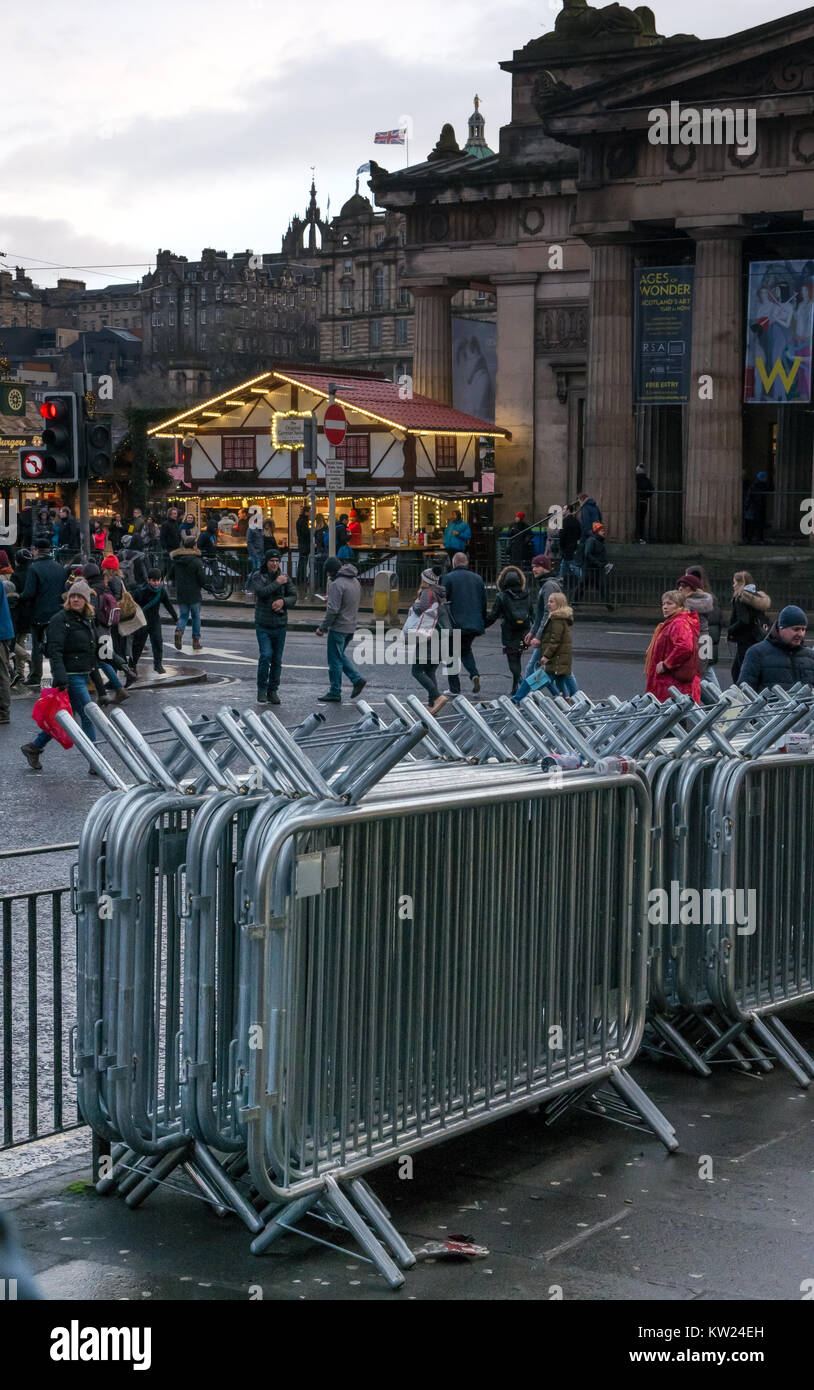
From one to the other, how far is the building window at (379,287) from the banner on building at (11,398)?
82.5m

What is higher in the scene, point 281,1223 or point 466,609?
point 466,609

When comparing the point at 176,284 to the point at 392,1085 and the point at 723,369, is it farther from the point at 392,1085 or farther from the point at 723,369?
the point at 392,1085

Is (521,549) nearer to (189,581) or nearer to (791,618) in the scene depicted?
(189,581)

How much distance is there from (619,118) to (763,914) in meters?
36.0

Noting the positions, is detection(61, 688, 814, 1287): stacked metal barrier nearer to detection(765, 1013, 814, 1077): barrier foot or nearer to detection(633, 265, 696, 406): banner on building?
detection(765, 1013, 814, 1077): barrier foot

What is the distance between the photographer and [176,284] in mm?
188000

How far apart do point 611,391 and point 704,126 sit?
6142 millimetres

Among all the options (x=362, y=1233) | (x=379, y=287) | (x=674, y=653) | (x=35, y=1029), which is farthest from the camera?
(x=379, y=287)

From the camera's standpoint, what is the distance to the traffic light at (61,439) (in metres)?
18.3

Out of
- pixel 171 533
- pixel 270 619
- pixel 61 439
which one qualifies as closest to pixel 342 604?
pixel 270 619

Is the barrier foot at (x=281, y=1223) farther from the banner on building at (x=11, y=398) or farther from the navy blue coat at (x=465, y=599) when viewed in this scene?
the banner on building at (x=11, y=398)

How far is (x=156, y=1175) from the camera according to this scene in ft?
18.5

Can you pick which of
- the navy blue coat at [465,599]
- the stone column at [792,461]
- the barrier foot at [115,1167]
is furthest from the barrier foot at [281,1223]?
the stone column at [792,461]
